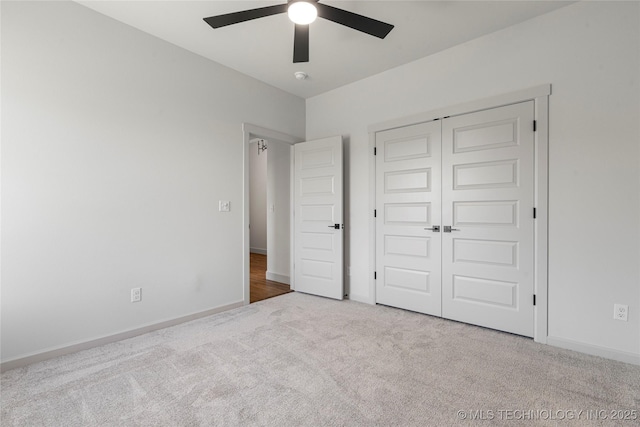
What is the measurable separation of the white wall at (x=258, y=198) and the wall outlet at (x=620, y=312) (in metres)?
6.35

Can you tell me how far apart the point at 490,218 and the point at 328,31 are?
7.40ft

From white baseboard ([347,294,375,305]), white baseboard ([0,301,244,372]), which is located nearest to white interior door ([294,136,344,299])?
white baseboard ([347,294,375,305])

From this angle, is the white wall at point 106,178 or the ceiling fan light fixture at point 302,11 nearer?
the ceiling fan light fixture at point 302,11

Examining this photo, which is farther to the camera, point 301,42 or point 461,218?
point 461,218

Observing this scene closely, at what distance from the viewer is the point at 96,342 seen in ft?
8.29

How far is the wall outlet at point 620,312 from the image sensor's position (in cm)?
225

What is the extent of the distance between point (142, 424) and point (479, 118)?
133 inches

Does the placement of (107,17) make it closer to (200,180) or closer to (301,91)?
(200,180)

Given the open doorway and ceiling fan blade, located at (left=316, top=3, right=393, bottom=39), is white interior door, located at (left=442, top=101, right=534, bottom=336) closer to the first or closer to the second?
ceiling fan blade, located at (left=316, top=3, right=393, bottom=39)

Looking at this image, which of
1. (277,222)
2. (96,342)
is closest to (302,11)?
(96,342)

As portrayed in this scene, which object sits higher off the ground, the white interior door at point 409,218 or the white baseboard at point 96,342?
the white interior door at point 409,218

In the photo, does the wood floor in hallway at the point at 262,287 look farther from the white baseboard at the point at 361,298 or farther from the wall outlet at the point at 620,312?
the wall outlet at the point at 620,312

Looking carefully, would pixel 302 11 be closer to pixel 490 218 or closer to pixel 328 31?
pixel 328 31

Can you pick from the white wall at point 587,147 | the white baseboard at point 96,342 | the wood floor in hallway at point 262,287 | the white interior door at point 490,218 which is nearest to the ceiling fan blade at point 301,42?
the white interior door at point 490,218
